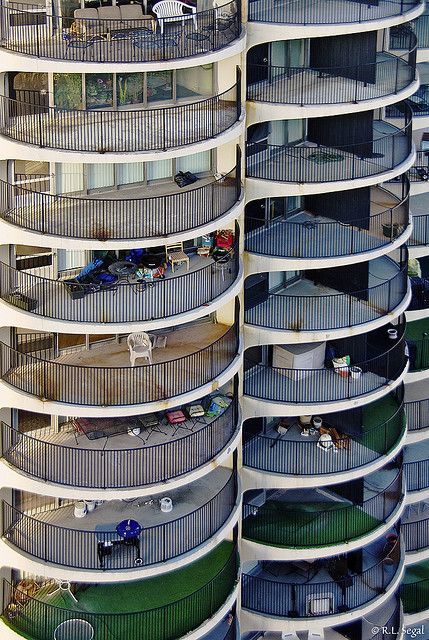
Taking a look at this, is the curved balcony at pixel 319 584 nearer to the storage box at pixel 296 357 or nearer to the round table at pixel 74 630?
the storage box at pixel 296 357

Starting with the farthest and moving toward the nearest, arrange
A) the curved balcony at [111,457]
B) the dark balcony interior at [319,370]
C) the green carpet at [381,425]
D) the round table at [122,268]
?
the green carpet at [381,425] < the dark balcony interior at [319,370] < the round table at [122,268] < the curved balcony at [111,457]

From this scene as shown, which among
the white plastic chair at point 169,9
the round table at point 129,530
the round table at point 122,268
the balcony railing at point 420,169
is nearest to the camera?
the white plastic chair at point 169,9

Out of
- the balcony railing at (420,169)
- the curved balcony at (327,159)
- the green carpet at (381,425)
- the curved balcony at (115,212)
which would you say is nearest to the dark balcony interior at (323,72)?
the curved balcony at (327,159)

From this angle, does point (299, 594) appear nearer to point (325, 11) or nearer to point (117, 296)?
point (117, 296)

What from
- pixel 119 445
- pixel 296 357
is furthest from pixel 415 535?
pixel 119 445

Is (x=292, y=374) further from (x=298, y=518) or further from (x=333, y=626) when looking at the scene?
(x=333, y=626)
